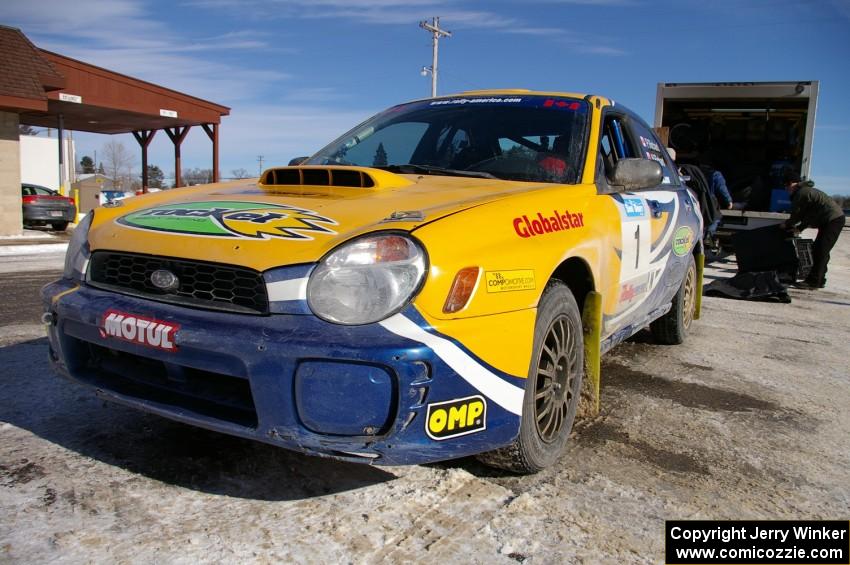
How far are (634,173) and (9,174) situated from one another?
52.6 feet

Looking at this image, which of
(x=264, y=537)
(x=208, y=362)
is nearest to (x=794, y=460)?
(x=264, y=537)

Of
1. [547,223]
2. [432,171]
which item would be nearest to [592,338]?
[547,223]

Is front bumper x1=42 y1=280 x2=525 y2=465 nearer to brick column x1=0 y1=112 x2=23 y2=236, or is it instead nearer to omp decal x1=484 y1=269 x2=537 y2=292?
omp decal x1=484 y1=269 x2=537 y2=292

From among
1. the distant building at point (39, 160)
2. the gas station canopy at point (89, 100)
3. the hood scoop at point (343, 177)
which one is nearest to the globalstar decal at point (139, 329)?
the hood scoop at point (343, 177)

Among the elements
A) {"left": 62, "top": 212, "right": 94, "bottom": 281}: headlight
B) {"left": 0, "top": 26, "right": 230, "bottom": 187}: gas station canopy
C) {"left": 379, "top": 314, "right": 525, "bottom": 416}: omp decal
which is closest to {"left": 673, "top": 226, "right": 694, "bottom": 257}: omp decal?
{"left": 379, "top": 314, "right": 525, "bottom": 416}: omp decal

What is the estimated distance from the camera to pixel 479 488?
232 cm

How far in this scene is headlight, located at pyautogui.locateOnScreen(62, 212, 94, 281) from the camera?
2.47m

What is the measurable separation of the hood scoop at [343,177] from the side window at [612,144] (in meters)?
1.16

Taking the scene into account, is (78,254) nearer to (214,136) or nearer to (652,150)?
(652,150)

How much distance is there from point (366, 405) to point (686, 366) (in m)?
3.11

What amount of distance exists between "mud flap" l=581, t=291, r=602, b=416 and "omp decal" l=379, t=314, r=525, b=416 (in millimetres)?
812

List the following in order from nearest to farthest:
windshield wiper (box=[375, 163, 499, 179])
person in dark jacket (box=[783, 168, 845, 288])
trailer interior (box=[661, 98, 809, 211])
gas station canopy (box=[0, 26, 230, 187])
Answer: windshield wiper (box=[375, 163, 499, 179])
person in dark jacket (box=[783, 168, 845, 288])
trailer interior (box=[661, 98, 809, 211])
gas station canopy (box=[0, 26, 230, 187])

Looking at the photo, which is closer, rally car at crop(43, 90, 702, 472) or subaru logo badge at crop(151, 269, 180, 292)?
rally car at crop(43, 90, 702, 472)

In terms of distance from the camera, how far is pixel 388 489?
90.0 inches
